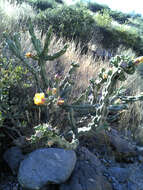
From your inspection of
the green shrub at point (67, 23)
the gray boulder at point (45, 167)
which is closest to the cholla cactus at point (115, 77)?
the gray boulder at point (45, 167)

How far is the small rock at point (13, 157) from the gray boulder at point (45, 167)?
177mm

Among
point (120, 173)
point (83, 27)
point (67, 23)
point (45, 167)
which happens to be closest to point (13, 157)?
point (45, 167)

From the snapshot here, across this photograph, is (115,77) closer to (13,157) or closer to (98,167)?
(98,167)

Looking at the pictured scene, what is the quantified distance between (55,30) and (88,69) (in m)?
3.33

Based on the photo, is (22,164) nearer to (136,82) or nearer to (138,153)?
(138,153)

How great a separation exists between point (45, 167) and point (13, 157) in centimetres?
48

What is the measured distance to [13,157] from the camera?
226 cm

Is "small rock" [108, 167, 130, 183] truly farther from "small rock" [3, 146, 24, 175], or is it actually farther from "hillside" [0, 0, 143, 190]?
"small rock" [3, 146, 24, 175]

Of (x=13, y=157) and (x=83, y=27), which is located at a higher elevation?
(x=83, y=27)

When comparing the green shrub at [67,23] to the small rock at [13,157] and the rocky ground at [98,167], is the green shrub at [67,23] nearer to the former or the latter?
the rocky ground at [98,167]

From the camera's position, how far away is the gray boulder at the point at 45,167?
1.93 m

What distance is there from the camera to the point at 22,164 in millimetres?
2057

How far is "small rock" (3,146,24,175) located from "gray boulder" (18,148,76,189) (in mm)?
177

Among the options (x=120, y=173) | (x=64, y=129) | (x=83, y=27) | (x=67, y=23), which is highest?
(x=67, y=23)
